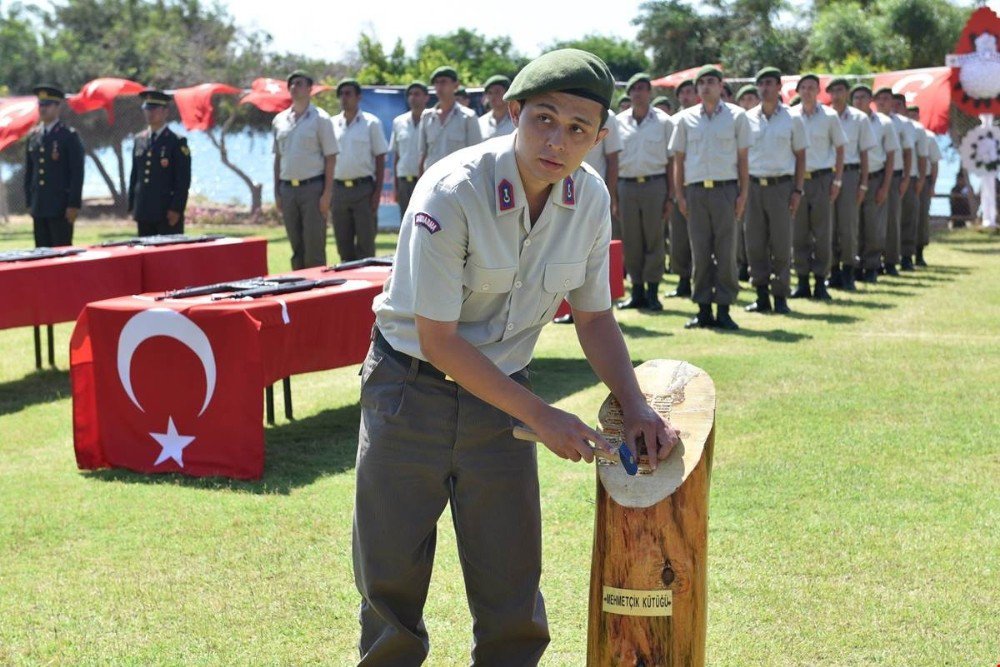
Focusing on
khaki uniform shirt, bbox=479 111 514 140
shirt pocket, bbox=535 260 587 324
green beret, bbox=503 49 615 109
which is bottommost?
shirt pocket, bbox=535 260 587 324

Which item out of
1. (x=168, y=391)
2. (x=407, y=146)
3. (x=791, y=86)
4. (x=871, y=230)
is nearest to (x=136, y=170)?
(x=407, y=146)

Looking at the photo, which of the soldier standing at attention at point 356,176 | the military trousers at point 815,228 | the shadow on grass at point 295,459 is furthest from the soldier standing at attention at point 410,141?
the shadow on grass at point 295,459

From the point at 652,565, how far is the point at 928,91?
1776 centimetres

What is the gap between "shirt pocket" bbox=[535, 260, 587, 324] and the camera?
2.77 metres

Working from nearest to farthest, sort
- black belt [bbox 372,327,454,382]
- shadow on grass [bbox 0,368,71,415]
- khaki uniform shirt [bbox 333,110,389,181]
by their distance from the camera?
1. black belt [bbox 372,327,454,382]
2. shadow on grass [bbox 0,368,71,415]
3. khaki uniform shirt [bbox 333,110,389,181]

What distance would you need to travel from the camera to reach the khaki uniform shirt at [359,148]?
11508 millimetres

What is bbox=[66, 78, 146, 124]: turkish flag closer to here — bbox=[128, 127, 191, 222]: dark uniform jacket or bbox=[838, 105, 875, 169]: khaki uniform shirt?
bbox=[128, 127, 191, 222]: dark uniform jacket

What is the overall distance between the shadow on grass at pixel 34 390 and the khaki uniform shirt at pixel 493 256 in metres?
5.28

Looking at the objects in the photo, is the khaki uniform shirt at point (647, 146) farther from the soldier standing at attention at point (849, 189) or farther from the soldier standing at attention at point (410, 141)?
the soldier standing at attention at point (849, 189)

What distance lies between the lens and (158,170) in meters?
11.3

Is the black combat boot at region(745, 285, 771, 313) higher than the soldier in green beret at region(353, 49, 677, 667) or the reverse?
the reverse

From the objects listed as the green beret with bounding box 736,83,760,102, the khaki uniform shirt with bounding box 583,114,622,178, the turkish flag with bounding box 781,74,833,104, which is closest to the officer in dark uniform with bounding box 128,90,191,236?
the khaki uniform shirt with bounding box 583,114,622,178

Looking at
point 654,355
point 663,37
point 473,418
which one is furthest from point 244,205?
point 473,418

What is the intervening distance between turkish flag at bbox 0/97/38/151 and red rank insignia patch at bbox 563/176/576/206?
18.2 metres
